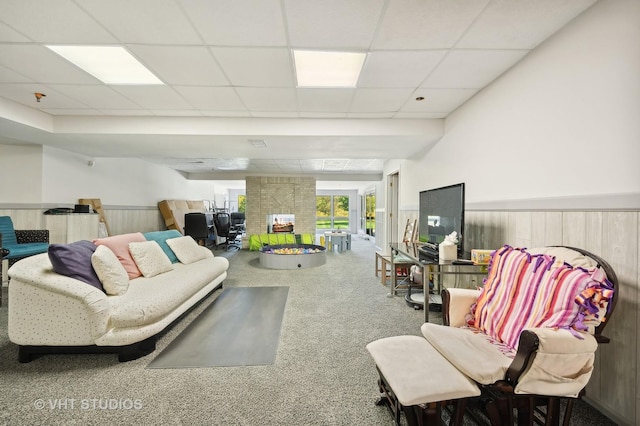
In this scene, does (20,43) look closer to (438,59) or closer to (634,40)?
(438,59)

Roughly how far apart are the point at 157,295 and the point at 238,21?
228 cm

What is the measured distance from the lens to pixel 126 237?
321cm

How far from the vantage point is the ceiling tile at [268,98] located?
2.95 m

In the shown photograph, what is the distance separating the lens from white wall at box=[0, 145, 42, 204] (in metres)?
4.37

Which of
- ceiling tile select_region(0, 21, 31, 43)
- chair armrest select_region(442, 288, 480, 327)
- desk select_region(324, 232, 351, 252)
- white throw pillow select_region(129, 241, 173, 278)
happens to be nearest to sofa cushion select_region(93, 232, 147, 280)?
white throw pillow select_region(129, 241, 173, 278)

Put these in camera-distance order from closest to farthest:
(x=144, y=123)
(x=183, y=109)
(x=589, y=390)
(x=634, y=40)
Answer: (x=634, y=40)
(x=589, y=390)
(x=183, y=109)
(x=144, y=123)

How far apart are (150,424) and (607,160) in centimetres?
306

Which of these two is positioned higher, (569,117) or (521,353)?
(569,117)

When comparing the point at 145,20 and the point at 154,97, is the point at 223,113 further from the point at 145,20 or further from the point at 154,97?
the point at 145,20

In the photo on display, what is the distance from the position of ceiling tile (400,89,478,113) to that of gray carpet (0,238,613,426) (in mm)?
2497

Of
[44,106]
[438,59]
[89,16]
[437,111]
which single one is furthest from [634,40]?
[44,106]

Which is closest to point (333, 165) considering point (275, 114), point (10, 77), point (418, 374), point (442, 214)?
point (275, 114)

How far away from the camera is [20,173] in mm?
4383

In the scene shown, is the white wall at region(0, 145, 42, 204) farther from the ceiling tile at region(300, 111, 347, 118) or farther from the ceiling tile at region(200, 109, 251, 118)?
the ceiling tile at region(300, 111, 347, 118)
